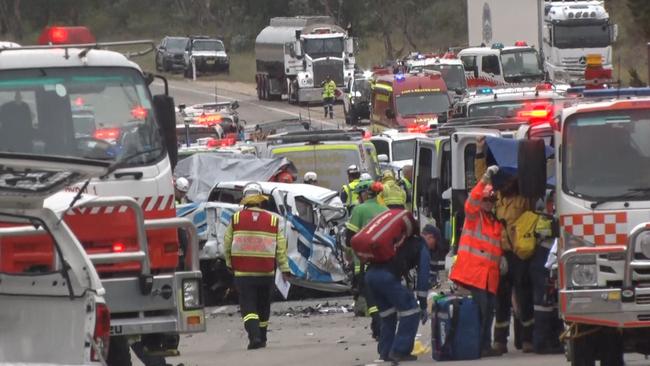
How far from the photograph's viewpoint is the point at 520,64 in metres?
47.9

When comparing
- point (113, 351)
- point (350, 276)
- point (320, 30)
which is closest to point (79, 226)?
point (113, 351)

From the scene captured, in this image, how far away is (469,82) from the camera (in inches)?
1911

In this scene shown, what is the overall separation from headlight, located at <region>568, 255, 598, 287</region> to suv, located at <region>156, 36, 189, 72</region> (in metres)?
61.8

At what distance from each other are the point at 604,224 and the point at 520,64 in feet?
121

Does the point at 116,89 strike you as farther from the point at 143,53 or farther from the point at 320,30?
the point at 320,30

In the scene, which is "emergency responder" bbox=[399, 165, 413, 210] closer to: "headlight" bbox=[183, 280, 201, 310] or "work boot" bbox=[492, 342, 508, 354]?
"work boot" bbox=[492, 342, 508, 354]

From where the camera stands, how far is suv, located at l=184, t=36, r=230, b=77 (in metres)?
71.9

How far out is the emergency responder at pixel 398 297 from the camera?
1402cm

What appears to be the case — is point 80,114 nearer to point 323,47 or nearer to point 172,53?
point 323,47

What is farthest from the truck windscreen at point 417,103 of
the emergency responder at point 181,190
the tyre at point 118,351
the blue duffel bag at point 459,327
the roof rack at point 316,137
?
the tyre at point 118,351

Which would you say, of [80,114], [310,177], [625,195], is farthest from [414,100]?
[625,195]

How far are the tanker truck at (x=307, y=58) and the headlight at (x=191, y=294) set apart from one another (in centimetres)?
4675

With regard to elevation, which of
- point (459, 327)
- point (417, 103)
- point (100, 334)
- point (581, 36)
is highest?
point (100, 334)

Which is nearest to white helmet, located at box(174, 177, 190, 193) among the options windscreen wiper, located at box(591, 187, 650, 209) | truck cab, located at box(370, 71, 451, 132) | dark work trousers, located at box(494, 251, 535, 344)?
Result: dark work trousers, located at box(494, 251, 535, 344)
